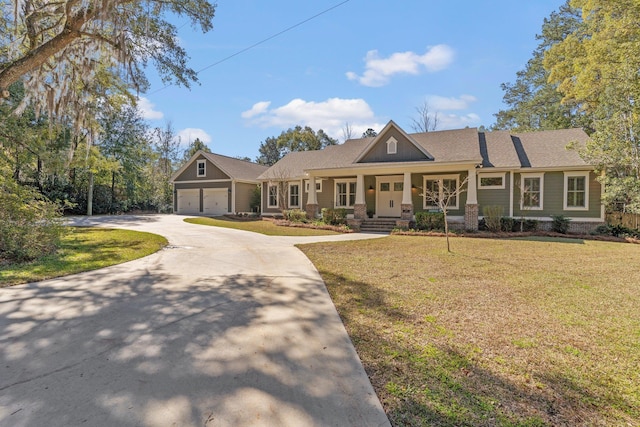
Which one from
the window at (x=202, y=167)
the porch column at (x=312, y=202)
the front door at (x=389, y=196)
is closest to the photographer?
the front door at (x=389, y=196)

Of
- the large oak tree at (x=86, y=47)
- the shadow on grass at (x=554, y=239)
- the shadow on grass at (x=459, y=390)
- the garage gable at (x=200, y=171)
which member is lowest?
the shadow on grass at (x=459, y=390)

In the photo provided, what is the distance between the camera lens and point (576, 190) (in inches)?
576

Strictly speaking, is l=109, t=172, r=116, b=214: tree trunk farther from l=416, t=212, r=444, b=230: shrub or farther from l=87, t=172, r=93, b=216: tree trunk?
l=416, t=212, r=444, b=230: shrub

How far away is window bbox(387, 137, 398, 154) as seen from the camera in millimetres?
16859

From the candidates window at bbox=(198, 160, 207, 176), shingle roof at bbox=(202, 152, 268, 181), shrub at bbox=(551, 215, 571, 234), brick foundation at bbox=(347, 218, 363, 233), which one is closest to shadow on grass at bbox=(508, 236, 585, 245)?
shrub at bbox=(551, 215, 571, 234)

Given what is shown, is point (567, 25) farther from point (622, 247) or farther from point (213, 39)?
point (213, 39)

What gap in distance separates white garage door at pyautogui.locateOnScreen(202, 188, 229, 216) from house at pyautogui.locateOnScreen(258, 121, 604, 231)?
830cm

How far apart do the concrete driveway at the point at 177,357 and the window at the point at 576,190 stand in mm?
15109

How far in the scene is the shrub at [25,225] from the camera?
7051 mm

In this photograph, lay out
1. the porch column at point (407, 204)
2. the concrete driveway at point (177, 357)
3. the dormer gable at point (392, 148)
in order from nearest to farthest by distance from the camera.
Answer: the concrete driveway at point (177, 357)
the porch column at point (407, 204)
the dormer gable at point (392, 148)

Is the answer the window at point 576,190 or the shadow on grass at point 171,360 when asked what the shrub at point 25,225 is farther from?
the window at point 576,190

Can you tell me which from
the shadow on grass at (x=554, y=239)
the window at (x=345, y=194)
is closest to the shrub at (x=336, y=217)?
the window at (x=345, y=194)

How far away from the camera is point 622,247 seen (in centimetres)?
1030

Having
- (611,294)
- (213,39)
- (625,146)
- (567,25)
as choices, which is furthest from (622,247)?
(567,25)
